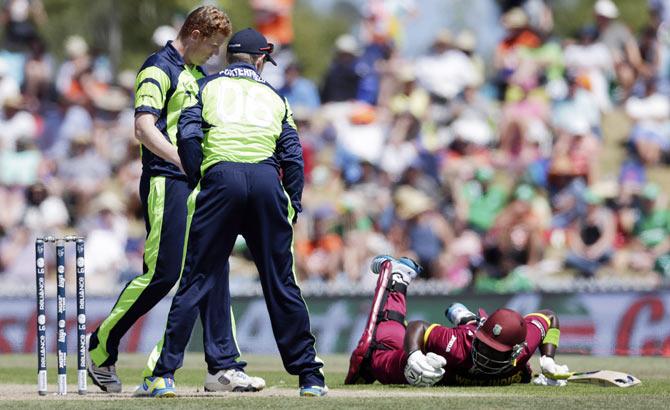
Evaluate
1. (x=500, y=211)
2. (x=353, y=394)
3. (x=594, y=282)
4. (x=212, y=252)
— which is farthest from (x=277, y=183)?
(x=500, y=211)

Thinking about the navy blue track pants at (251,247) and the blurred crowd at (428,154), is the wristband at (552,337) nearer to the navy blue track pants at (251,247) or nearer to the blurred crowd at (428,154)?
the navy blue track pants at (251,247)

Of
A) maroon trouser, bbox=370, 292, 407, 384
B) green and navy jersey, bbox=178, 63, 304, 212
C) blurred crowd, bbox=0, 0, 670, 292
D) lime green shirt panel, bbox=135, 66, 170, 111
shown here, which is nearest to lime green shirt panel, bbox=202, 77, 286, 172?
green and navy jersey, bbox=178, 63, 304, 212

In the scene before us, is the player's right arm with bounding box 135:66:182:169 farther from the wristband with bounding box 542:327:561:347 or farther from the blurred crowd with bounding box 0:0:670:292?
the blurred crowd with bounding box 0:0:670:292

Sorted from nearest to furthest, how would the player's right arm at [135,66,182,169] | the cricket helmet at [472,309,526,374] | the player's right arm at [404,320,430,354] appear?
1. the player's right arm at [135,66,182,169]
2. the cricket helmet at [472,309,526,374]
3. the player's right arm at [404,320,430,354]

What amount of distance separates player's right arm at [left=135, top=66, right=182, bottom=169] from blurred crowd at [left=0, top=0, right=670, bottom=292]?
8576 mm

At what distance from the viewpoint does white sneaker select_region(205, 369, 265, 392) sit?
34.0ft

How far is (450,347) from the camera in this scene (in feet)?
34.6

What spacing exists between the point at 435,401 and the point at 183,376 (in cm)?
440

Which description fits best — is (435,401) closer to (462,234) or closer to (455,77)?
(462,234)

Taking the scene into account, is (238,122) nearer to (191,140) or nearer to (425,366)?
(191,140)

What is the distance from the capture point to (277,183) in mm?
9430

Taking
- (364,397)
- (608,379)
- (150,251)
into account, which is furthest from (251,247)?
(608,379)

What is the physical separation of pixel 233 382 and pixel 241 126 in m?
2.06

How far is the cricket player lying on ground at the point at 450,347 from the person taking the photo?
1020cm
